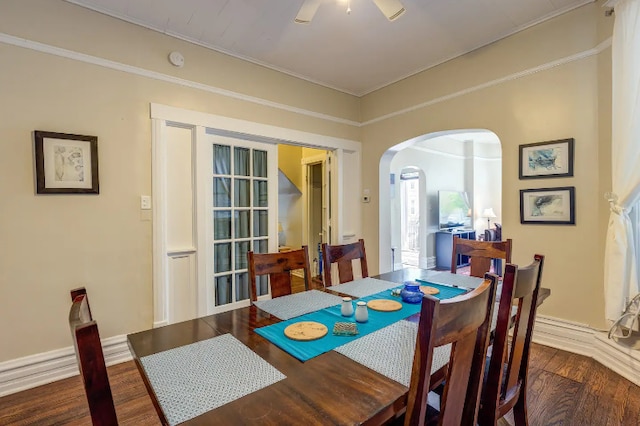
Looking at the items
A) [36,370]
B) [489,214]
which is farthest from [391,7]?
[489,214]

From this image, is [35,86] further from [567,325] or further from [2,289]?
[567,325]

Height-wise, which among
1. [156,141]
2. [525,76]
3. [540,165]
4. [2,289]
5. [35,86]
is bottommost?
[2,289]

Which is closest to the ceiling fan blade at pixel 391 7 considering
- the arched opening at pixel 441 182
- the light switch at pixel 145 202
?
the light switch at pixel 145 202

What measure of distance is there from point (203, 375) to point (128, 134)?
2276 mm

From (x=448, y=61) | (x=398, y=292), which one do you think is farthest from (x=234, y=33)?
(x=398, y=292)

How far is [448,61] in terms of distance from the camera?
3303 mm

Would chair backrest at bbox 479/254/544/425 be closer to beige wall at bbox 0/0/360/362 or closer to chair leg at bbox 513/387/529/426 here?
chair leg at bbox 513/387/529/426

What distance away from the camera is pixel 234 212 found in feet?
10.7

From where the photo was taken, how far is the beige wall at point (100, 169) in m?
2.12

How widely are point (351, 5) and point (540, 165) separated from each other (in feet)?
6.88

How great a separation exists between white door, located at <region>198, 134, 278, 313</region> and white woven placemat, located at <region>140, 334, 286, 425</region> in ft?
6.27

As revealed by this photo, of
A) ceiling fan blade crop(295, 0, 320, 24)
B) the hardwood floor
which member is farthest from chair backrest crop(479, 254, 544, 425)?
ceiling fan blade crop(295, 0, 320, 24)

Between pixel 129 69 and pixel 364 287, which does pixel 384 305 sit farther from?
pixel 129 69

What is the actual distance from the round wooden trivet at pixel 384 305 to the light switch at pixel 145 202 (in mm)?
2062
